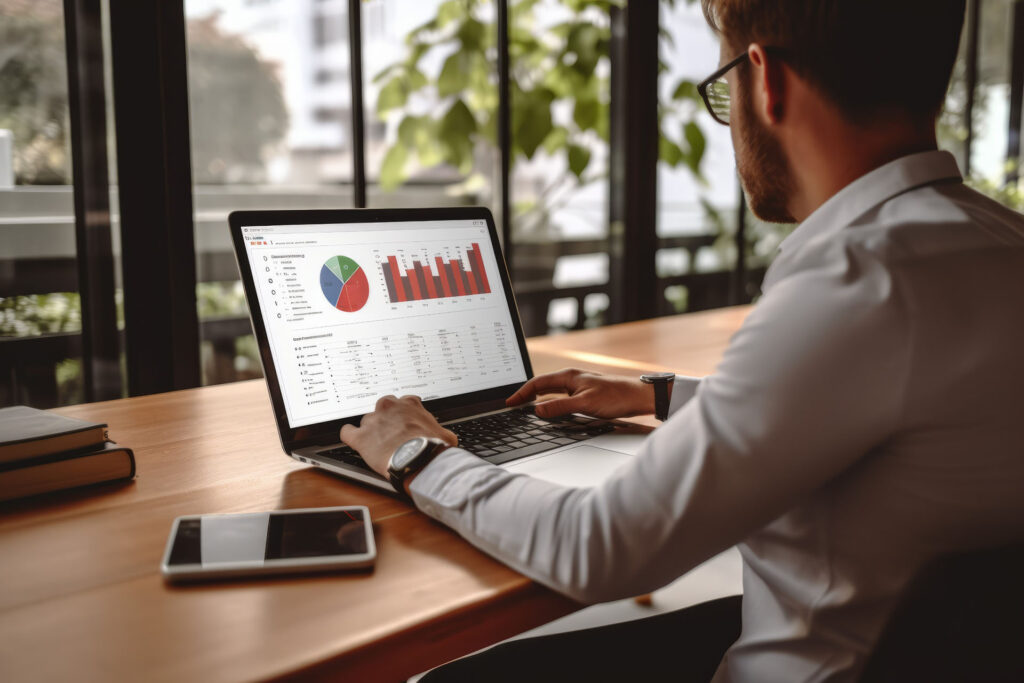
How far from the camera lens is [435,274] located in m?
1.39

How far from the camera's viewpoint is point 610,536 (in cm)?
75

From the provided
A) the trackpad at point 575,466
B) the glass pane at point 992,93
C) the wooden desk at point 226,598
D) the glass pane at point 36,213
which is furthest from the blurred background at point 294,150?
the glass pane at point 992,93

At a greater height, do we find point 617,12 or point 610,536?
point 617,12

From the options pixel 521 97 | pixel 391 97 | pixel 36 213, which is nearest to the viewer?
pixel 36 213

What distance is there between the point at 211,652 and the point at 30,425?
0.55m

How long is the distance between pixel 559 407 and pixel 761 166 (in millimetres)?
542

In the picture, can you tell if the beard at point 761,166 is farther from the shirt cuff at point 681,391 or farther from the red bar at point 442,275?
the red bar at point 442,275

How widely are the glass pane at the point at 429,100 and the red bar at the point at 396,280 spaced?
116cm

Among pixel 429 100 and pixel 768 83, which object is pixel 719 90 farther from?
pixel 429 100

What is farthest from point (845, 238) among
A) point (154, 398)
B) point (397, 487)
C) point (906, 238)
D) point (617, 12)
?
point (617, 12)

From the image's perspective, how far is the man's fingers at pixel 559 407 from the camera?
1.34 metres

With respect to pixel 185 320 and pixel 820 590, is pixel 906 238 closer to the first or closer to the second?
pixel 820 590

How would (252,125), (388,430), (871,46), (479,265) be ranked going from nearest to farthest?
1. (871,46)
2. (388,430)
3. (479,265)
4. (252,125)

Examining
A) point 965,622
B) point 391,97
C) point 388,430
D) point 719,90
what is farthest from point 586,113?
point 965,622
